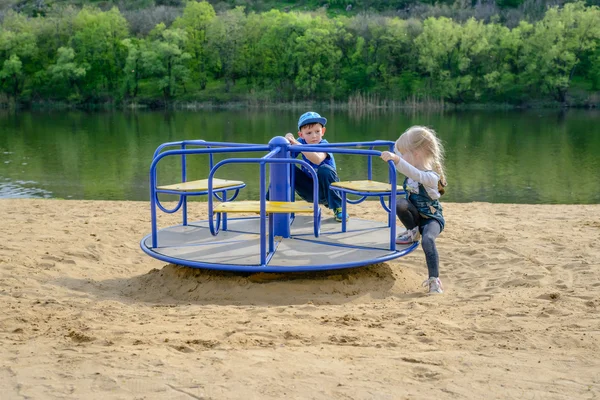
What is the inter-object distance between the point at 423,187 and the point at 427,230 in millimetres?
429

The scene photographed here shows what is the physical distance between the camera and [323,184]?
769 centimetres

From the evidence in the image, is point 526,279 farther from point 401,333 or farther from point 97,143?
point 97,143

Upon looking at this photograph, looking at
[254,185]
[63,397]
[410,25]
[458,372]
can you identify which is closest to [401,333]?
[458,372]

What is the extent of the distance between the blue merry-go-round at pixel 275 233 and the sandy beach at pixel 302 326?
25cm

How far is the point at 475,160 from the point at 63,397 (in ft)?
73.9

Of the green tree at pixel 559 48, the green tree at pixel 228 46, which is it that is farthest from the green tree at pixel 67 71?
the green tree at pixel 559 48

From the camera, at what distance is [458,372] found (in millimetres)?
3971

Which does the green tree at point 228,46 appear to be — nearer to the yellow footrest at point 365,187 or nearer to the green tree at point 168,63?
the green tree at point 168,63

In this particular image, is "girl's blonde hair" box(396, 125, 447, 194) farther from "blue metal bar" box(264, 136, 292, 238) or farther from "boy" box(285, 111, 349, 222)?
"boy" box(285, 111, 349, 222)

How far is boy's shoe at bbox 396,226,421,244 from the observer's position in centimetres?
678

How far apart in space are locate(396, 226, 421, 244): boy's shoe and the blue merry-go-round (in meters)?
0.08

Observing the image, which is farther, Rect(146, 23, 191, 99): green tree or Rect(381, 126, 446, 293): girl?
Rect(146, 23, 191, 99): green tree

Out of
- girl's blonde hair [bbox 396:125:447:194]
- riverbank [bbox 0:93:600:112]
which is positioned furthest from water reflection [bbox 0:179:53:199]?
riverbank [bbox 0:93:600:112]

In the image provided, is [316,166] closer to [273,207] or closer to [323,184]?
[323,184]
